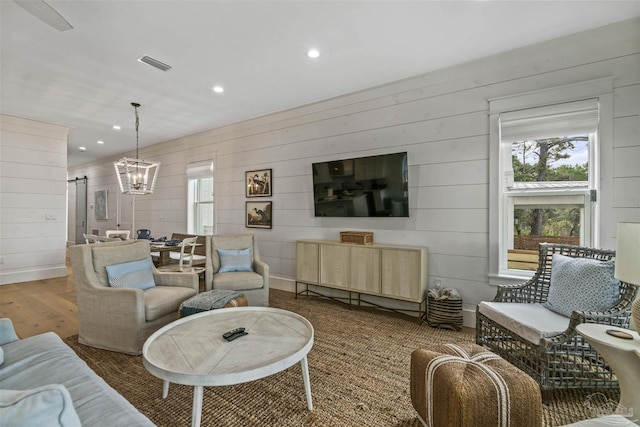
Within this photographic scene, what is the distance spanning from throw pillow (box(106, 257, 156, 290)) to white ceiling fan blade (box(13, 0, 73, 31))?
Result: 6.45 ft

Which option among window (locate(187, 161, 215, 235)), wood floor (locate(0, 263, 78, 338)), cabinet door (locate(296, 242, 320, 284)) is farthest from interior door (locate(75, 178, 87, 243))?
cabinet door (locate(296, 242, 320, 284))

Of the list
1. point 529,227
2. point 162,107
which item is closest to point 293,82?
point 162,107

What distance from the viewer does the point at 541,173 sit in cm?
290

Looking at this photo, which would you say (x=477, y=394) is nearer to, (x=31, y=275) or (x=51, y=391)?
(x=51, y=391)

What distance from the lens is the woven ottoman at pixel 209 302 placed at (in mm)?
2506

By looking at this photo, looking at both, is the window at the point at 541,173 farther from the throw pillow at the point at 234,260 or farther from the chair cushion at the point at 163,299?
the chair cushion at the point at 163,299

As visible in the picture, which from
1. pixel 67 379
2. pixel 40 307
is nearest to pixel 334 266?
pixel 67 379

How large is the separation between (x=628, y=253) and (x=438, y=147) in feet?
6.82

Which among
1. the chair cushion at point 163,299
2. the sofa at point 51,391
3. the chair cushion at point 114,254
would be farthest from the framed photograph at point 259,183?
the sofa at point 51,391

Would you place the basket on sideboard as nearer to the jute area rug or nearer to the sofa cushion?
the jute area rug

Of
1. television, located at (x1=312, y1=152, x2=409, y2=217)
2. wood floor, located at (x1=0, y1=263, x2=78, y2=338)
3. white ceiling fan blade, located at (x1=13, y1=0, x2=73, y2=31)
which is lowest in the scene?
wood floor, located at (x1=0, y1=263, x2=78, y2=338)

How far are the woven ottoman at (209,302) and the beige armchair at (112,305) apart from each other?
0.23 metres

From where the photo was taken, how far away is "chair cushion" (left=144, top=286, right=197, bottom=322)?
254 cm

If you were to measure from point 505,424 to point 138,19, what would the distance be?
11.8 feet
